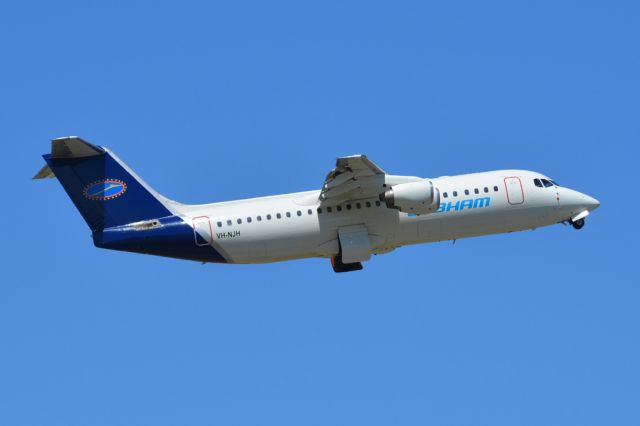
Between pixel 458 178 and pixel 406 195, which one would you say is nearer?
pixel 406 195

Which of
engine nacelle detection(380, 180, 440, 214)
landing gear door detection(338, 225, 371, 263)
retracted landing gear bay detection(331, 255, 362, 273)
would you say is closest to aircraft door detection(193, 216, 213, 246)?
landing gear door detection(338, 225, 371, 263)

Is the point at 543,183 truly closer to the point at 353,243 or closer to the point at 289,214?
the point at 353,243

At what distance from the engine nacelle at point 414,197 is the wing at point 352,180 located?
67cm

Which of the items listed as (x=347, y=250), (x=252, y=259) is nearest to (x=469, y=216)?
(x=347, y=250)

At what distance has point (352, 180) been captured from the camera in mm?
40938

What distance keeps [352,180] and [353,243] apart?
212 centimetres

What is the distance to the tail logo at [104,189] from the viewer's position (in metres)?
41.0

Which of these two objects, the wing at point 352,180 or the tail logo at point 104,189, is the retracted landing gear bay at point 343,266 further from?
the tail logo at point 104,189

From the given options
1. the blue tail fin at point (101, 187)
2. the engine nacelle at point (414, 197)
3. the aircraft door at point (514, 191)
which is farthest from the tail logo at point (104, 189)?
the aircraft door at point (514, 191)

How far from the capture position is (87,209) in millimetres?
41000

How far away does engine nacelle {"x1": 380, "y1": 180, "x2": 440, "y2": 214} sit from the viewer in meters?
40.5

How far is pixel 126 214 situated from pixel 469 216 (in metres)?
10.9

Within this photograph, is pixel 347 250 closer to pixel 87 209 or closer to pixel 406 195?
pixel 406 195

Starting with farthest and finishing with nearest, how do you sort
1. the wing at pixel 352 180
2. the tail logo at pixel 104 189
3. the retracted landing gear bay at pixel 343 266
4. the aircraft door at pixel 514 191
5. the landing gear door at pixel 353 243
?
1. the aircraft door at pixel 514 191
2. the retracted landing gear bay at pixel 343 266
3. the landing gear door at pixel 353 243
4. the tail logo at pixel 104 189
5. the wing at pixel 352 180
